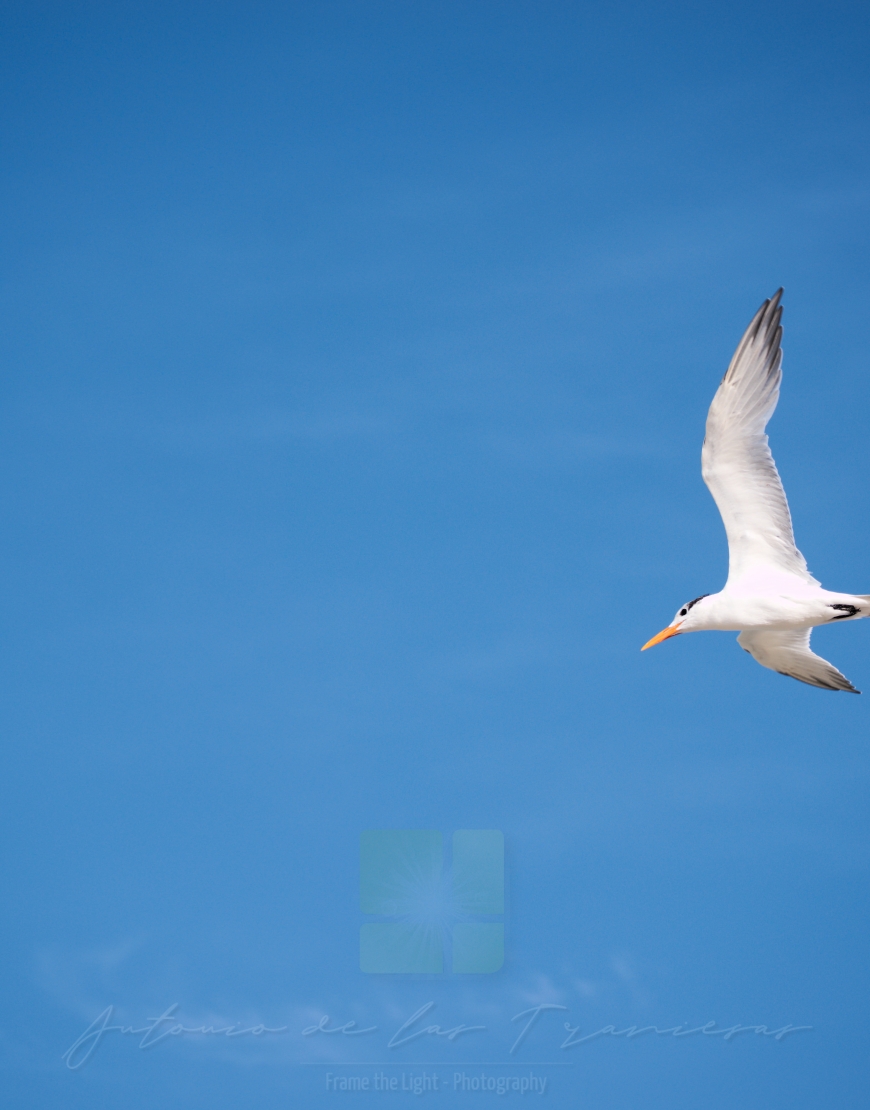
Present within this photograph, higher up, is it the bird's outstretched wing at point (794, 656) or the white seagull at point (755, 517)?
the white seagull at point (755, 517)

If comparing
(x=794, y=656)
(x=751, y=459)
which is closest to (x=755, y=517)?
(x=751, y=459)

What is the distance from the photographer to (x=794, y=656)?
4430mm

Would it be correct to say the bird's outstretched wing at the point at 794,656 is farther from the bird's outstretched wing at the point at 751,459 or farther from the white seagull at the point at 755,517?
the bird's outstretched wing at the point at 751,459

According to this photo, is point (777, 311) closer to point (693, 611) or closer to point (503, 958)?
point (693, 611)

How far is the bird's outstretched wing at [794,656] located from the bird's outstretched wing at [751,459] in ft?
1.15

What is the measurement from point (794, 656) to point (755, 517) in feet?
2.04

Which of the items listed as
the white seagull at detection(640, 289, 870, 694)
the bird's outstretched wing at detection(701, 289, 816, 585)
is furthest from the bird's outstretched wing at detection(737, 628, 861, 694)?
the bird's outstretched wing at detection(701, 289, 816, 585)

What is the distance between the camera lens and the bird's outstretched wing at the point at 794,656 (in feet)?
14.4

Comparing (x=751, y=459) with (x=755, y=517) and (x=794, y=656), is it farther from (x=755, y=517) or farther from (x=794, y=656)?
(x=794, y=656)

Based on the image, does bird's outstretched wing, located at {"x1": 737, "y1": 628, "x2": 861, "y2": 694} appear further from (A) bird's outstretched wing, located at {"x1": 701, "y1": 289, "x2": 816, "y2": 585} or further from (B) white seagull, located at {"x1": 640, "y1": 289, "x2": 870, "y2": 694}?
(A) bird's outstretched wing, located at {"x1": 701, "y1": 289, "x2": 816, "y2": 585}

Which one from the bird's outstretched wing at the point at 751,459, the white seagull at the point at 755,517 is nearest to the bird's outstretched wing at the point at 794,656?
the white seagull at the point at 755,517

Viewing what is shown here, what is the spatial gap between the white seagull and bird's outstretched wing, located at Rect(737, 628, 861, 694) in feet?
0.21

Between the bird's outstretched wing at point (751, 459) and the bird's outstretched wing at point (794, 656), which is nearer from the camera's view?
the bird's outstretched wing at point (751, 459)

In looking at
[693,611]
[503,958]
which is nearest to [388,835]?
[503,958]
